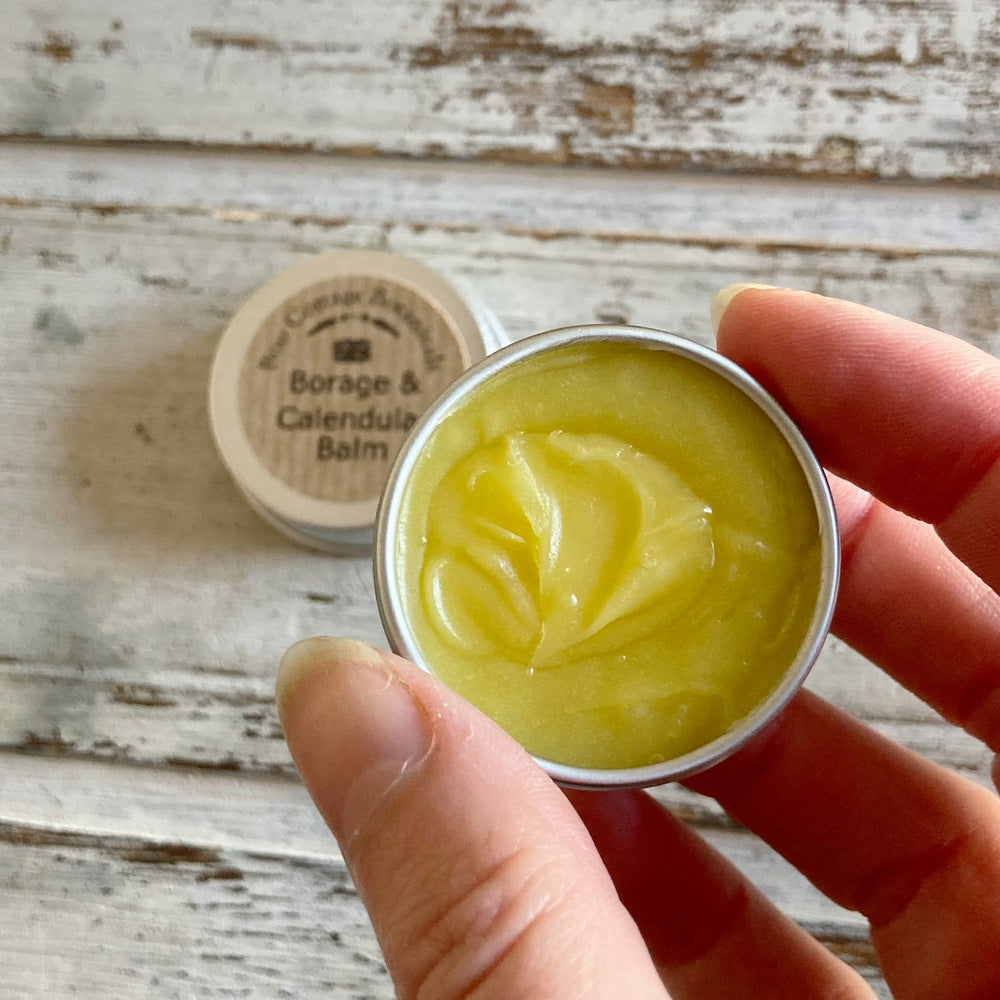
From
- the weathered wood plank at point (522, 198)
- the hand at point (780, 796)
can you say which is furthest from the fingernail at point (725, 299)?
the weathered wood plank at point (522, 198)

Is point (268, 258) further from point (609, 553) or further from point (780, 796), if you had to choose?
point (780, 796)

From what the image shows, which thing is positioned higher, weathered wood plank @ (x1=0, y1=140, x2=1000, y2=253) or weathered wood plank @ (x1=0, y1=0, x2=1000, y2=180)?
weathered wood plank @ (x1=0, y1=0, x2=1000, y2=180)

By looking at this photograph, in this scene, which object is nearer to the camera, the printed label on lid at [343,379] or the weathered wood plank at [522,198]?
the printed label on lid at [343,379]

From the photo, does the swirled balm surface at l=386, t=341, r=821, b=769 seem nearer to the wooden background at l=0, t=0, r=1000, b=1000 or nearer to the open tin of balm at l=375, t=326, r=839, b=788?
the open tin of balm at l=375, t=326, r=839, b=788

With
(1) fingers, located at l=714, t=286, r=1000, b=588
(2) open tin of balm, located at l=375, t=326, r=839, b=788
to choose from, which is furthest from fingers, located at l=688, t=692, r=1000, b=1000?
(2) open tin of balm, located at l=375, t=326, r=839, b=788

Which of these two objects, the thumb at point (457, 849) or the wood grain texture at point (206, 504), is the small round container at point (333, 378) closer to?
the wood grain texture at point (206, 504)

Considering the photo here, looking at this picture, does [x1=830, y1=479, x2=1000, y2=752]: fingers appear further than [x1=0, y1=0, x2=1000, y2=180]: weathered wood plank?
No

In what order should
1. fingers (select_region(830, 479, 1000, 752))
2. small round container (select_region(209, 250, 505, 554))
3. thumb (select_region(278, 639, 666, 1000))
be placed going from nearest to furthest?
thumb (select_region(278, 639, 666, 1000)) → fingers (select_region(830, 479, 1000, 752)) → small round container (select_region(209, 250, 505, 554))

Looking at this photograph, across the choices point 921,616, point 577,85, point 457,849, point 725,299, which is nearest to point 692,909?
point 921,616
